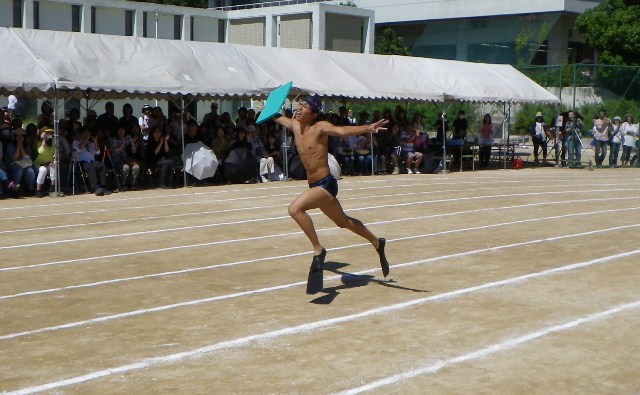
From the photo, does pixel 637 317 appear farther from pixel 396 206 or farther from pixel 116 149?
pixel 116 149

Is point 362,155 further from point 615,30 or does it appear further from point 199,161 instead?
point 615,30

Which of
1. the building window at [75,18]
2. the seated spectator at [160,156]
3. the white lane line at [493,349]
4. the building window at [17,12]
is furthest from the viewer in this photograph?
the building window at [75,18]

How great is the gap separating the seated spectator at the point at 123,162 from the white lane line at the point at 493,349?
41.1 ft

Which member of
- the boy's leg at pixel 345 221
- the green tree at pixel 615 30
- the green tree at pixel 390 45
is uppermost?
the green tree at pixel 390 45

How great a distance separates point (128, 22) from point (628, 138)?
4473 centimetres

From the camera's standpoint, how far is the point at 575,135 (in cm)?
2730

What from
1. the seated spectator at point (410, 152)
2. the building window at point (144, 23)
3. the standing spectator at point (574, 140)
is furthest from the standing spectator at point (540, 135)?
the building window at point (144, 23)

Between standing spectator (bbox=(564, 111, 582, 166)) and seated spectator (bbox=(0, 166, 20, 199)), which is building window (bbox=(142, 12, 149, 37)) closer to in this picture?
standing spectator (bbox=(564, 111, 582, 166))

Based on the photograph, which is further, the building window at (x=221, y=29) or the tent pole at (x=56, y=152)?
the building window at (x=221, y=29)

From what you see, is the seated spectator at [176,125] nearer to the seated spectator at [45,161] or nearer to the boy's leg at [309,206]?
the seated spectator at [45,161]

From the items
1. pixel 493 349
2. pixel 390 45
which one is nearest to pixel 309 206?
pixel 493 349

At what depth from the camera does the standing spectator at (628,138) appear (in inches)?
1069

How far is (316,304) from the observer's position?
27.1 ft

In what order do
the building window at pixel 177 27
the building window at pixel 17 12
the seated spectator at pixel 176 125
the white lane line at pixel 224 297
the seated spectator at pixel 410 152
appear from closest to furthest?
the white lane line at pixel 224 297, the seated spectator at pixel 176 125, the seated spectator at pixel 410 152, the building window at pixel 17 12, the building window at pixel 177 27
